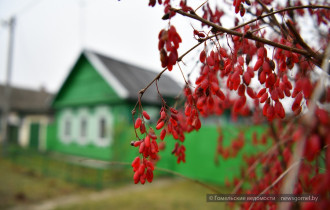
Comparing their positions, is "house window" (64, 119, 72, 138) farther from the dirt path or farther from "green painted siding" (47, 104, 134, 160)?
the dirt path

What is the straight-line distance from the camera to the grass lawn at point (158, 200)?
17.1 ft

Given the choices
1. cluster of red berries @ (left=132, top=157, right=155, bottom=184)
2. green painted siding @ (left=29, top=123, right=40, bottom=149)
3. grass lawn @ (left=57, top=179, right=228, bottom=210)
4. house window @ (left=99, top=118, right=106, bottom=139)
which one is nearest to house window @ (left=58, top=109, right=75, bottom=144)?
house window @ (left=99, top=118, right=106, bottom=139)

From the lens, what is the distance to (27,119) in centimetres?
1945

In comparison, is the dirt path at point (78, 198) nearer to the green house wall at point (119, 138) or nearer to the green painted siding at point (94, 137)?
the green house wall at point (119, 138)

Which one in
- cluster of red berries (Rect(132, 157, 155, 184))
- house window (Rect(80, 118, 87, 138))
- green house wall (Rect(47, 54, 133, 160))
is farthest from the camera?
house window (Rect(80, 118, 87, 138))

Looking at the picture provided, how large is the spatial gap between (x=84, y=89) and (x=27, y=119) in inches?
415

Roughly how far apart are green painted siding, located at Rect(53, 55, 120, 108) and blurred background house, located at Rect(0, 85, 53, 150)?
249 cm

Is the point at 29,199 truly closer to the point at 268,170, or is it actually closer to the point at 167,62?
the point at 268,170

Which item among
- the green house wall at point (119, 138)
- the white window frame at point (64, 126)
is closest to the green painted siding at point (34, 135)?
the green house wall at point (119, 138)

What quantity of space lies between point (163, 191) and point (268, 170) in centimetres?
503

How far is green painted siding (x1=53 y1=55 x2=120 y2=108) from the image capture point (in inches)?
432

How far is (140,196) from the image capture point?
6.02 meters

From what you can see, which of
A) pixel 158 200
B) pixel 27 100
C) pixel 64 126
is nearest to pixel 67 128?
pixel 64 126

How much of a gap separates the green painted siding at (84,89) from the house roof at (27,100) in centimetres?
557
